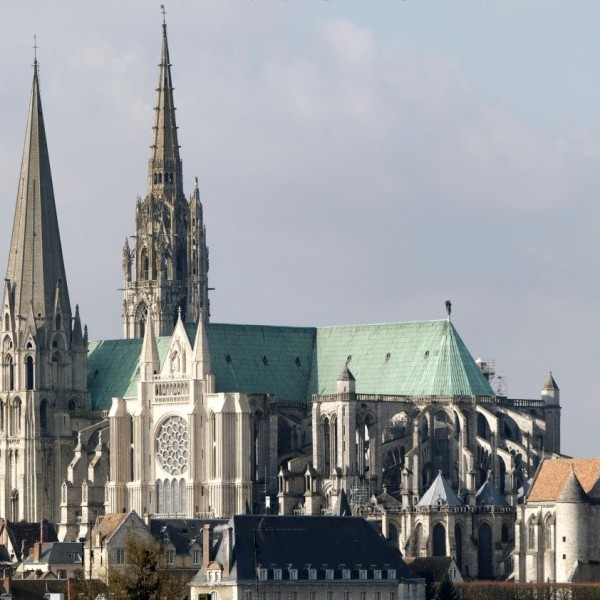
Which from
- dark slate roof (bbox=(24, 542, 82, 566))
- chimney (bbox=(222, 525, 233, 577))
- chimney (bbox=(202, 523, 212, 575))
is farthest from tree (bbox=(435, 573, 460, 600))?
dark slate roof (bbox=(24, 542, 82, 566))

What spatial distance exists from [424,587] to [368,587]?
4.42 meters

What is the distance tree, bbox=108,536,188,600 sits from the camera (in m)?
154

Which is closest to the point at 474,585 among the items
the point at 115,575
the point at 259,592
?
the point at 259,592

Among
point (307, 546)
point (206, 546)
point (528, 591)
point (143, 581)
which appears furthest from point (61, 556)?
point (143, 581)

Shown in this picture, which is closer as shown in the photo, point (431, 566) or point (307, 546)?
point (307, 546)

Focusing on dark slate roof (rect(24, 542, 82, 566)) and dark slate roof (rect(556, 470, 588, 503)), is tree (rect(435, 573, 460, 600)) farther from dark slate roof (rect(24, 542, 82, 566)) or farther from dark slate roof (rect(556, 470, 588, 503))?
dark slate roof (rect(24, 542, 82, 566))

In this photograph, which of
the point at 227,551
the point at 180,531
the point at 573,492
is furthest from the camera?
the point at 573,492

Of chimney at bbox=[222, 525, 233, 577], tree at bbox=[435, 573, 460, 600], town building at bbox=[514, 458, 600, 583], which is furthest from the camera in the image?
town building at bbox=[514, 458, 600, 583]

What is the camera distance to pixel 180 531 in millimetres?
193500

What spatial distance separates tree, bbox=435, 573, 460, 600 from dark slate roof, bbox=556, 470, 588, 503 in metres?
11.2

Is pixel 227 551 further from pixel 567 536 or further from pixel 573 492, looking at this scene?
pixel 573 492

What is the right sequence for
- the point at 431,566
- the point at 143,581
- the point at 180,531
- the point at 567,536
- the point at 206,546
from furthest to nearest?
1. the point at 431,566
2. the point at 567,536
3. the point at 180,531
4. the point at 206,546
5. the point at 143,581

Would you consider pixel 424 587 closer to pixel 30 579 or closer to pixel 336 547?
pixel 336 547

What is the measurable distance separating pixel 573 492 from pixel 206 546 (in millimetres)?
25835
